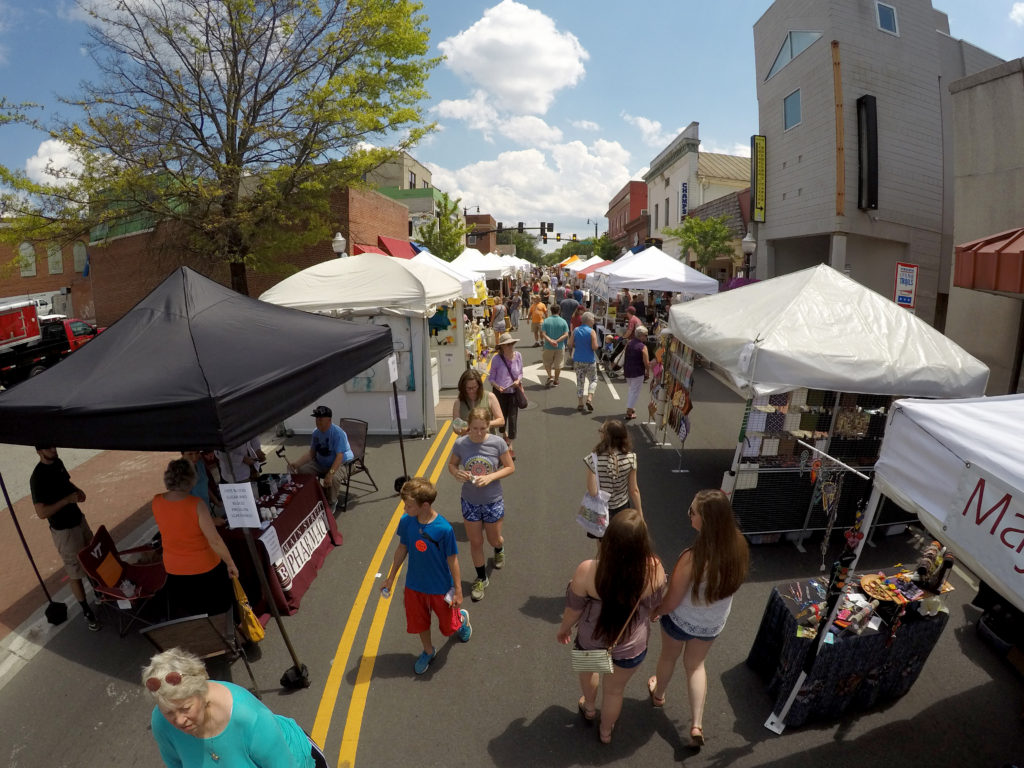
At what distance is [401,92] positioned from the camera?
48.0 feet

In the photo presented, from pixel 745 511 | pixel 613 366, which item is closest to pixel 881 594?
pixel 745 511

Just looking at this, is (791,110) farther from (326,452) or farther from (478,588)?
(478,588)

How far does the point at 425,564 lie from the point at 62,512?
3.28 meters

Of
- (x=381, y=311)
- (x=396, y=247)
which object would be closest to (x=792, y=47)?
(x=396, y=247)

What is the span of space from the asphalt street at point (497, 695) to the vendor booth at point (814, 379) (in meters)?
0.66

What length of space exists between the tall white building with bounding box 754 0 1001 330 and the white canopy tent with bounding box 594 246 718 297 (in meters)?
6.38

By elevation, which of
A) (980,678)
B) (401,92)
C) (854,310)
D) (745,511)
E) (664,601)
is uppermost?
(401,92)

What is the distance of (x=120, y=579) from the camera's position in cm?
457

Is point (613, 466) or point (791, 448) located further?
point (791, 448)

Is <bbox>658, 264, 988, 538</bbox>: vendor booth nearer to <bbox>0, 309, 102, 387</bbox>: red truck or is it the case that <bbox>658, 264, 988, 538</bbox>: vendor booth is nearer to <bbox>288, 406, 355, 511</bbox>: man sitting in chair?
<bbox>288, 406, 355, 511</bbox>: man sitting in chair

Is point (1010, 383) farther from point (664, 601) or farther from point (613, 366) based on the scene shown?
point (664, 601)

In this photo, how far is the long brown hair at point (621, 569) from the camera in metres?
2.80

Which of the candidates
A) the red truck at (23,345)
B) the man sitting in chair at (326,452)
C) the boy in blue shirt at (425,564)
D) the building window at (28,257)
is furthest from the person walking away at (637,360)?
the building window at (28,257)

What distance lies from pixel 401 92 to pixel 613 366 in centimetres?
931
